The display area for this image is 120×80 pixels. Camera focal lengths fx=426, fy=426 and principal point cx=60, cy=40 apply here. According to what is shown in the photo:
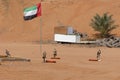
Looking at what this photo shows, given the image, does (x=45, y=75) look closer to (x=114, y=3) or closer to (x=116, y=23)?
(x=116, y=23)

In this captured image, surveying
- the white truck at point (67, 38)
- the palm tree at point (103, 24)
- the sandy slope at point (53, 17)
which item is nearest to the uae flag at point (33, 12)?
the white truck at point (67, 38)

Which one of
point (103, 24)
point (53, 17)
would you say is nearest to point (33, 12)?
point (103, 24)

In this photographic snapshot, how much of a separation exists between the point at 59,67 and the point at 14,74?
382cm

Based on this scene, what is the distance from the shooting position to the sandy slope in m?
58.5

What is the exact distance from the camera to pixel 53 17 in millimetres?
63906

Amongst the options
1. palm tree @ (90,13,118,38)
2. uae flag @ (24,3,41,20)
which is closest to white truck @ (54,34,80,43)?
palm tree @ (90,13,118,38)

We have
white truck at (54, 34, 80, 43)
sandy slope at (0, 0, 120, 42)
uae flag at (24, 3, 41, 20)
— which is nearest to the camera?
uae flag at (24, 3, 41, 20)

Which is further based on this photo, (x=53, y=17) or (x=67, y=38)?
(x=53, y=17)

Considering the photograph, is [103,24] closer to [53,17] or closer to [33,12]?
[53,17]

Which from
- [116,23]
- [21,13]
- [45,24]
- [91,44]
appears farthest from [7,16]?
[91,44]

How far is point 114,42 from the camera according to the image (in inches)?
1662

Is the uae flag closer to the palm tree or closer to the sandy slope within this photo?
the palm tree

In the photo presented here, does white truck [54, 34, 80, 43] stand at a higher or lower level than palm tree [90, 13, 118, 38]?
lower

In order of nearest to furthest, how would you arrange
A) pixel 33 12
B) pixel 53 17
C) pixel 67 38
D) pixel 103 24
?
pixel 33 12
pixel 67 38
pixel 103 24
pixel 53 17
